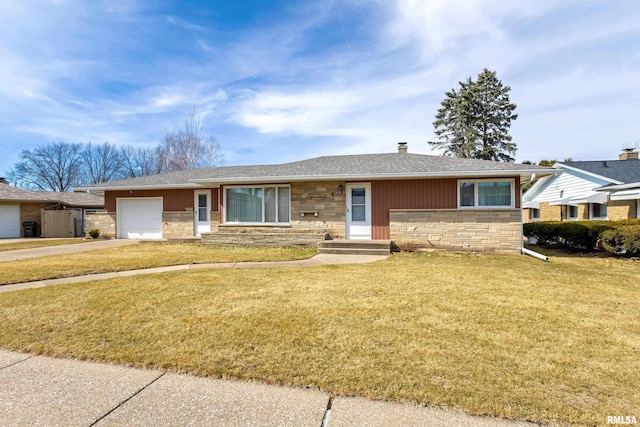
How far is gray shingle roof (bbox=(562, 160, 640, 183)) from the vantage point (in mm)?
14008

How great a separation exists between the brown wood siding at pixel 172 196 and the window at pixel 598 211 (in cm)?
1835

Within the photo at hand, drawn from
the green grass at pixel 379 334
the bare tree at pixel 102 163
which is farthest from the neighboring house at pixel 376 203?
the bare tree at pixel 102 163

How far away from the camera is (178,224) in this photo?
46.6ft

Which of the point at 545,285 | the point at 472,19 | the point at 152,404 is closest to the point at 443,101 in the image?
the point at 472,19

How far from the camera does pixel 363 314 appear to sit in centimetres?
398

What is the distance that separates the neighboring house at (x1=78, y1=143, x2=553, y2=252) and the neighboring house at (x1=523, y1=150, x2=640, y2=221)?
117 inches

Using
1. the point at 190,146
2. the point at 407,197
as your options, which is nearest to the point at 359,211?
the point at 407,197

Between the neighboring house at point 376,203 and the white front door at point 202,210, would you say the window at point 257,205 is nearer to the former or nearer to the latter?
the neighboring house at point 376,203

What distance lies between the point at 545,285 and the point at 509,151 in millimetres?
30897

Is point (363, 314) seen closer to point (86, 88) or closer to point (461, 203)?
point (461, 203)

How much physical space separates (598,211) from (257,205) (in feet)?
54.5

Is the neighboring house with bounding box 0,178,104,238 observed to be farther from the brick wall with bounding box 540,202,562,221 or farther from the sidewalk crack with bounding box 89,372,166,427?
the brick wall with bounding box 540,202,562,221

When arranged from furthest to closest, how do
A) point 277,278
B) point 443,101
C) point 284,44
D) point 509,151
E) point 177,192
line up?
point 443,101 < point 509,151 < point 177,192 < point 284,44 < point 277,278

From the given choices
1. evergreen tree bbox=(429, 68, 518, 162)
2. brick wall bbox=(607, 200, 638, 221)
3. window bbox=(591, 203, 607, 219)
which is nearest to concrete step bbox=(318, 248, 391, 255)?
brick wall bbox=(607, 200, 638, 221)
